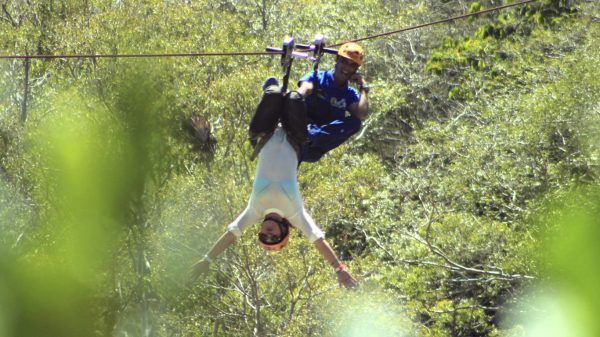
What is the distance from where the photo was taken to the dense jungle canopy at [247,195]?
484 inches

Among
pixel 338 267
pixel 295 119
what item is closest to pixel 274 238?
pixel 338 267

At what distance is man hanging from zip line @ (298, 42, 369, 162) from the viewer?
20.7 ft

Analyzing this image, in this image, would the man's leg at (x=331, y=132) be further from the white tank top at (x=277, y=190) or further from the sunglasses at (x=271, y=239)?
the sunglasses at (x=271, y=239)

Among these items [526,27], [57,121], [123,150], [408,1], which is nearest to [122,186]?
[123,150]

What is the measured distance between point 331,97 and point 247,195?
24.0 ft

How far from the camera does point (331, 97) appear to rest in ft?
21.1

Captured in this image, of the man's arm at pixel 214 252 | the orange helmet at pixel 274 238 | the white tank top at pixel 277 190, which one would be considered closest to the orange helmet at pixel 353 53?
the white tank top at pixel 277 190

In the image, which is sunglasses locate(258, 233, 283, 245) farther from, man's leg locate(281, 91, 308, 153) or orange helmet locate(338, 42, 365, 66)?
orange helmet locate(338, 42, 365, 66)

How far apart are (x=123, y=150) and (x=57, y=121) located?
8.03 feet

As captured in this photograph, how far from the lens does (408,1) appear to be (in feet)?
74.9

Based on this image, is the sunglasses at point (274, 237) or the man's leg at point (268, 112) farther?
the sunglasses at point (274, 237)

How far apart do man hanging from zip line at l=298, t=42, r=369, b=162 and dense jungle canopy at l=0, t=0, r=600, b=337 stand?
4.82 metres

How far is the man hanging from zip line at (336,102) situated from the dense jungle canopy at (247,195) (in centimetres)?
482

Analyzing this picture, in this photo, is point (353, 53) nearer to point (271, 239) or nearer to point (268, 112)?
A: point (268, 112)
